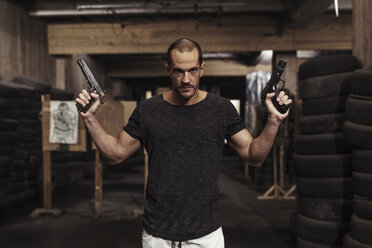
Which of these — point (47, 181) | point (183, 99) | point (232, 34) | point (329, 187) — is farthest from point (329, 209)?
point (232, 34)

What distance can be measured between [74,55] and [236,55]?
17.8 feet

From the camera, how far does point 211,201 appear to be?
169 cm

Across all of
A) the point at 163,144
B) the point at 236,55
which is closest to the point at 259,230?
the point at 163,144

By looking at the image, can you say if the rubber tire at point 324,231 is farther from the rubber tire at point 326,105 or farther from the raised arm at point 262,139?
the raised arm at point 262,139

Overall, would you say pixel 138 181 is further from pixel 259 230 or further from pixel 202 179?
pixel 202 179

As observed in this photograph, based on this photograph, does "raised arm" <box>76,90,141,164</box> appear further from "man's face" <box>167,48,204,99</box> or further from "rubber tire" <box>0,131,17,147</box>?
"rubber tire" <box>0,131,17,147</box>

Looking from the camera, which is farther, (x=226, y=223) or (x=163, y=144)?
(x=226, y=223)

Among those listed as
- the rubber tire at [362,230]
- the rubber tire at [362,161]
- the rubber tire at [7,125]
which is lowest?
the rubber tire at [362,230]

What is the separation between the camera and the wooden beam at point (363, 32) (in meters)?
3.71

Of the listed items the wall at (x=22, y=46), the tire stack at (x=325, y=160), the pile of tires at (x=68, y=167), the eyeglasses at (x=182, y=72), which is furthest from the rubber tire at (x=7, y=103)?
the eyeglasses at (x=182, y=72)

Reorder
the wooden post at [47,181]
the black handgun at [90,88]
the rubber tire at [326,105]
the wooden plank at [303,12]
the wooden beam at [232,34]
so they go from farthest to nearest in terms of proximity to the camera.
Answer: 1. the wooden beam at [232,34]
2. the wooden plank at [303,12]
3. the wooden post at [47,181]
4. the rubber tire at [326,105]
5. the black handgun at [90,88]

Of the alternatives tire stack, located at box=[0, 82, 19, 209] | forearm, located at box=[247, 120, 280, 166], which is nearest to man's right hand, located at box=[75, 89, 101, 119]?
forearm, located at box=[247, 120, 280, 166]

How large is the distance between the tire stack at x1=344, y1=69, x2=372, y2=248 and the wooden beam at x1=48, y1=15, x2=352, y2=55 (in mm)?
5097

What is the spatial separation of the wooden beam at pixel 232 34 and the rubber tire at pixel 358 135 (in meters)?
5.19
